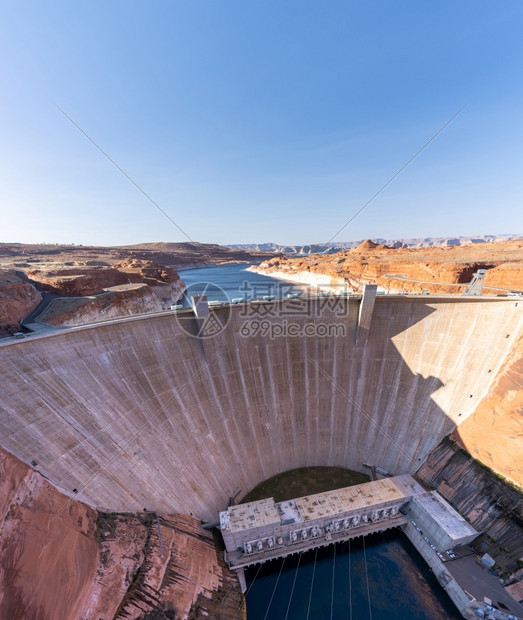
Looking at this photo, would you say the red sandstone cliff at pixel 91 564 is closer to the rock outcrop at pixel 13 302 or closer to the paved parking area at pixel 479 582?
the paved parking area at pixel 479 582

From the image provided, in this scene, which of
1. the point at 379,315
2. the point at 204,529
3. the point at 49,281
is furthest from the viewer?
the point at 49,281

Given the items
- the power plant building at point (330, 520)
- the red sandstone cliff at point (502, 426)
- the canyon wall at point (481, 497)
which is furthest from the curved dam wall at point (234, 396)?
the power plant building at point (330, 520)

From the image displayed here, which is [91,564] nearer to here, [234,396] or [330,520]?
[234,396]

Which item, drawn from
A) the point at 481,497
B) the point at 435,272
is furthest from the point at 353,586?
the point at 435,272

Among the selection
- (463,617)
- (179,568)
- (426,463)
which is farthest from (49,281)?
(463,617)

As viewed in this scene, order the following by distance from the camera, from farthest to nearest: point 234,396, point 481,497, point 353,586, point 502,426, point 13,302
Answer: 1. point 13,302
2. point 234,396
3. point 502,426
4. point 481,497
5. point 353,586

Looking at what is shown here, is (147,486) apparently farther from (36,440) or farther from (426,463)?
(426,463)

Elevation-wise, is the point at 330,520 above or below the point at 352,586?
above
